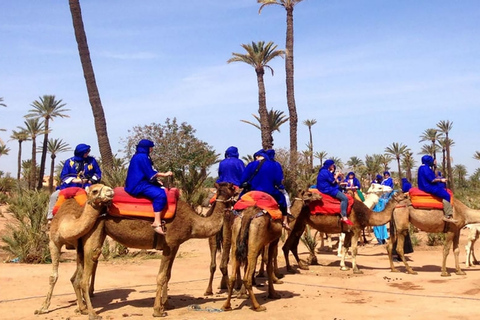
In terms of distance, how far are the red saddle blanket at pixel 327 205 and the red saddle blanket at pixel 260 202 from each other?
4.06 meters

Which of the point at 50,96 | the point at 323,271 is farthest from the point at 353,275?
the point at 50,96

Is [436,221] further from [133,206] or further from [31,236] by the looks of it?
[31,236]

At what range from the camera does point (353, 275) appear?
455 inches

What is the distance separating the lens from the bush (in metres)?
13.4

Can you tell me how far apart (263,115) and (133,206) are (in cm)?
2451

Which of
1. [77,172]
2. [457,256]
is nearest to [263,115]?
[457,256]

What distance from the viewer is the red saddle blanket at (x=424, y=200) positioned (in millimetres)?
11602

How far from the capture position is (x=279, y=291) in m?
9.59

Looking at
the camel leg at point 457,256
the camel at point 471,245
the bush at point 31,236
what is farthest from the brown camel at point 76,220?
the camel at point 471,245

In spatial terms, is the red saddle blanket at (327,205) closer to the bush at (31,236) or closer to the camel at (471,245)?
the camel at (471,245)

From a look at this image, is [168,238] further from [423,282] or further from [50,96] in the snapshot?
[50,96]

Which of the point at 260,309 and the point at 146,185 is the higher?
the point at 146,185

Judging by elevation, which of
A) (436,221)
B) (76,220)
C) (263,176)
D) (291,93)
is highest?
(291,93)

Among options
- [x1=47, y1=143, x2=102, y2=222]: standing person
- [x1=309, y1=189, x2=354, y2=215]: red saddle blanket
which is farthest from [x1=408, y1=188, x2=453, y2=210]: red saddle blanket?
[x1=47, y1=143, x2=102, y2=222]: standing person
